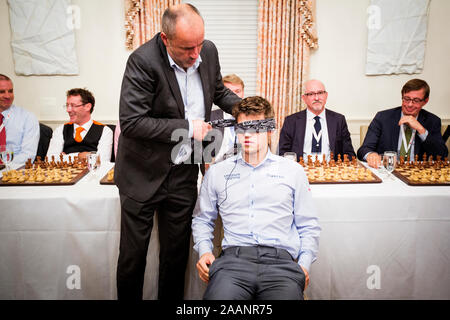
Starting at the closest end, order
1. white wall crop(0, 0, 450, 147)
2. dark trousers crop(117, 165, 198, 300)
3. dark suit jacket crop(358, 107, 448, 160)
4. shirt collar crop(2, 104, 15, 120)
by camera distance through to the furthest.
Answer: dark trousers crop(117, 165, 198, 300) < dark suit jacket crop(358, 107, 448, 160) < shirt collar crop(2, 104, 15, 120) < white wall crop(0, 0, 450, 147)

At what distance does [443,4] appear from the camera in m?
4.24

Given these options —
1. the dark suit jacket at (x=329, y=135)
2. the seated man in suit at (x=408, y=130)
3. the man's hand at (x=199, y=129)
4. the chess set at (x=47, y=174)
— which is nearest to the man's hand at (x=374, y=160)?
the seated man in suit at (x=408, y=130)

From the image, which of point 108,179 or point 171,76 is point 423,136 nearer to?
point 171,76

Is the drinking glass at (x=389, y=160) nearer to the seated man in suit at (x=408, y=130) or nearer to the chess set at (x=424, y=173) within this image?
the chess set at (x=424, y=173)

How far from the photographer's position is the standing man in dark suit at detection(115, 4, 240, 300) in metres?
1.60

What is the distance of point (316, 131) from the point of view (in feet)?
10.3

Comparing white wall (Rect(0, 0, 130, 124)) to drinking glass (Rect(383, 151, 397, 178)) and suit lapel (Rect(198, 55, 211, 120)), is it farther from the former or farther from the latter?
drinking glass (Rect(383, 151, 397, 178))

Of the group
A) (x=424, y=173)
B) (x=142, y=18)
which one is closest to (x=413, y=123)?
(x=424, y=173)

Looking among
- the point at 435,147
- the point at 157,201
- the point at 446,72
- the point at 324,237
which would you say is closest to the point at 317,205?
the point at 324,237

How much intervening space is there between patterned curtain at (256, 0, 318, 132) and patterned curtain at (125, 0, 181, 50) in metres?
1.13

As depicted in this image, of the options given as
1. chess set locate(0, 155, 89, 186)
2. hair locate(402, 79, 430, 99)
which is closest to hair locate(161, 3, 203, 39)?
chess set locate(0, 155, 89, 186)

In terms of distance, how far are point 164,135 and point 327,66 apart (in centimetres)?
334
